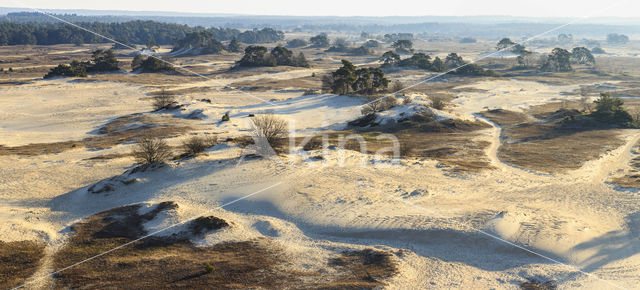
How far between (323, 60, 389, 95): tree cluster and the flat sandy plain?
2234 centimetres

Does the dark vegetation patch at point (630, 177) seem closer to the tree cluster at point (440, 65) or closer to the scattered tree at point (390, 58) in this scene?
the tree cluster at point (440, 65)

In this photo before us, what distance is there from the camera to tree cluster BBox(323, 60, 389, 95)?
227ft

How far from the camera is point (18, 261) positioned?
60.3 ft

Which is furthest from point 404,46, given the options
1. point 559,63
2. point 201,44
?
point 201,44

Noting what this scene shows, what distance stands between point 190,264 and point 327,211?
842 centimetres

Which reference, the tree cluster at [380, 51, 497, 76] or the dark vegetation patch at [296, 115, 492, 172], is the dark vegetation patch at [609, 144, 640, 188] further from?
the tree cluster at [380, 51, 497, 76]

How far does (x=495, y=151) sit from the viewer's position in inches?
1528

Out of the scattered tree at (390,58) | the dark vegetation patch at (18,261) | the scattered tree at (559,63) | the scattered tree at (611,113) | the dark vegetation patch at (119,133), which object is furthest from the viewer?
the scattered tree at (390,58)

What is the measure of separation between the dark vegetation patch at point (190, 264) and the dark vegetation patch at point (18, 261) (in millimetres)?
920

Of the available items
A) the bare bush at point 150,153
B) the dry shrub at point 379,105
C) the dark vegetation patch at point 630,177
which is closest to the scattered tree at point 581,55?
the dry shrub at point 379,105

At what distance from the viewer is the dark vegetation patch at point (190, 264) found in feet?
54.4

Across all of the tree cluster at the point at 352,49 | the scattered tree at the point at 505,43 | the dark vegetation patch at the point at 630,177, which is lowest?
the dark vegetation patch at the point at 630,177

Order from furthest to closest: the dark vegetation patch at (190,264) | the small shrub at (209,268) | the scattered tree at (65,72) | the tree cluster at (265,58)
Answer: the tree cluster at (265,58)
the scattered tree at (65,72)
the small shrub at (209,268)
the dark vegetation patch at (190,264)

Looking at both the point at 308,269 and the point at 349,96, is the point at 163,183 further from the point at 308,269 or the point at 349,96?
the point at 349,96
